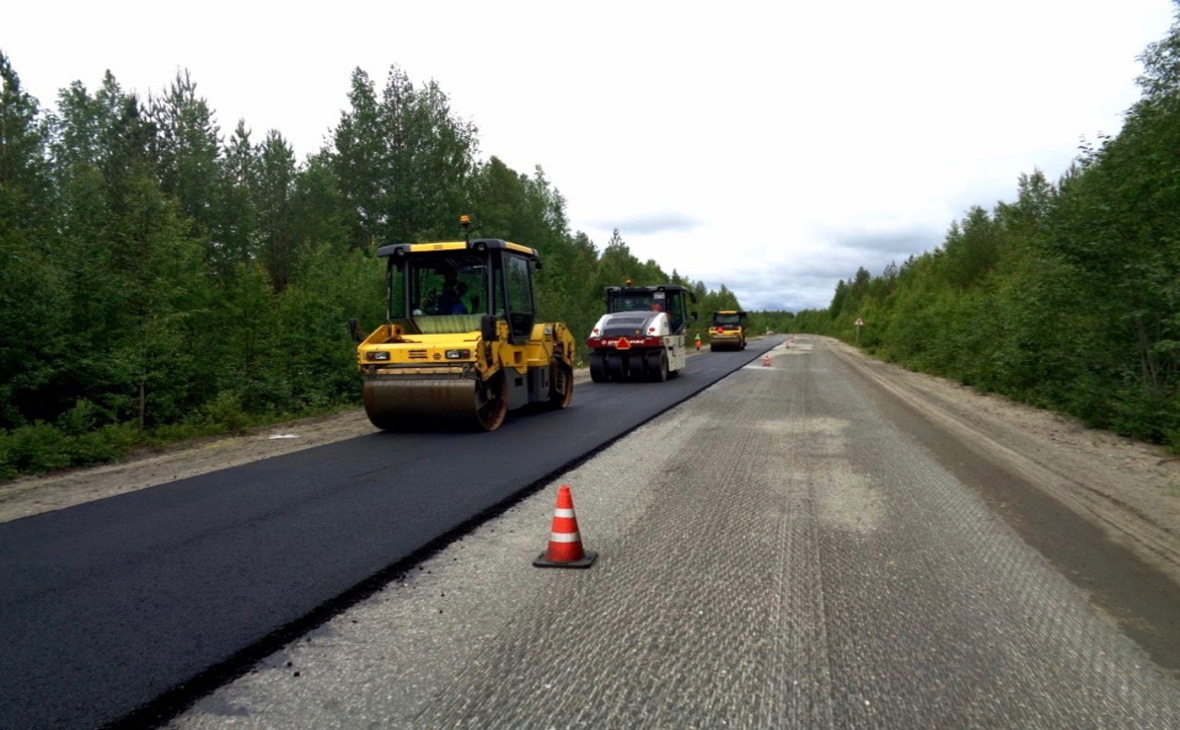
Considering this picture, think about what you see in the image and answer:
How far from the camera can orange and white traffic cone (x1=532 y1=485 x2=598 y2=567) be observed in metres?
4.43

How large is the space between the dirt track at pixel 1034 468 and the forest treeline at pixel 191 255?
857 millimetres

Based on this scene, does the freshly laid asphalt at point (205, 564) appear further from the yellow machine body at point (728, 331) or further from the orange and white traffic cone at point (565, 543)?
the yellow machine body at point (728, 331)

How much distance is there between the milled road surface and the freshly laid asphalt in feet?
0.78

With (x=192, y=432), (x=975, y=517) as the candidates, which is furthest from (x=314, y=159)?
(x=975, y=517)

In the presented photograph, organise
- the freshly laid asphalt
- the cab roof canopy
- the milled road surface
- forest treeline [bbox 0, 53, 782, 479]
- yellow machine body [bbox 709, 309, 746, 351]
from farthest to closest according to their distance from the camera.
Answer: yellow machine body [bbox 709, 309, 746, 351] → the cab roof canopy → forest treeline [bbox 0, 53, 782, 479] → the freshly laid asphalt → the milled road surface

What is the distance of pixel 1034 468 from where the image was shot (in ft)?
25.6

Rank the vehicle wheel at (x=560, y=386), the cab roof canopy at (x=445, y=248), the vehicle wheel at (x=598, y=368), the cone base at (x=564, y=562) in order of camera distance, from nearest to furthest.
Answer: the cone base at (x=564, y=562) < the cab roof canopy at (x=445, y=248) < the vehicle wheel at (x=560, y=386) < the vehicle wheel at (x=598, y=368)

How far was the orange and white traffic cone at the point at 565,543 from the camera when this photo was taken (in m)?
4.43

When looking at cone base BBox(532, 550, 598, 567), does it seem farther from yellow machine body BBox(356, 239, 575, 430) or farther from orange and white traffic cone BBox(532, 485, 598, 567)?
yellow machine body BBox(356, 239, 575, 430)

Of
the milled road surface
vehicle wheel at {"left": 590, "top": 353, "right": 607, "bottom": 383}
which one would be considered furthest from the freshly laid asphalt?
vehicle wheel at {"left": 590, "top": 353, "right": 607, "bottom": 383}

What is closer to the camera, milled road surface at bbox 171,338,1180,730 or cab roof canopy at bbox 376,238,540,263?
milled road surface at bbox 171,338,1180,730

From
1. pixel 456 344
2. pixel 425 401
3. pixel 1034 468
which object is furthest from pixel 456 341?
pixel 1034 468

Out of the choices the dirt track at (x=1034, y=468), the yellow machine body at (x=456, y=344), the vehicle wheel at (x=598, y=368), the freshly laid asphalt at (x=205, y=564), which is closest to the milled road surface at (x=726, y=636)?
the freshly laid asphalt at (x=205, y=564)

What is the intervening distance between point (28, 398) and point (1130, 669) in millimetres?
11623
